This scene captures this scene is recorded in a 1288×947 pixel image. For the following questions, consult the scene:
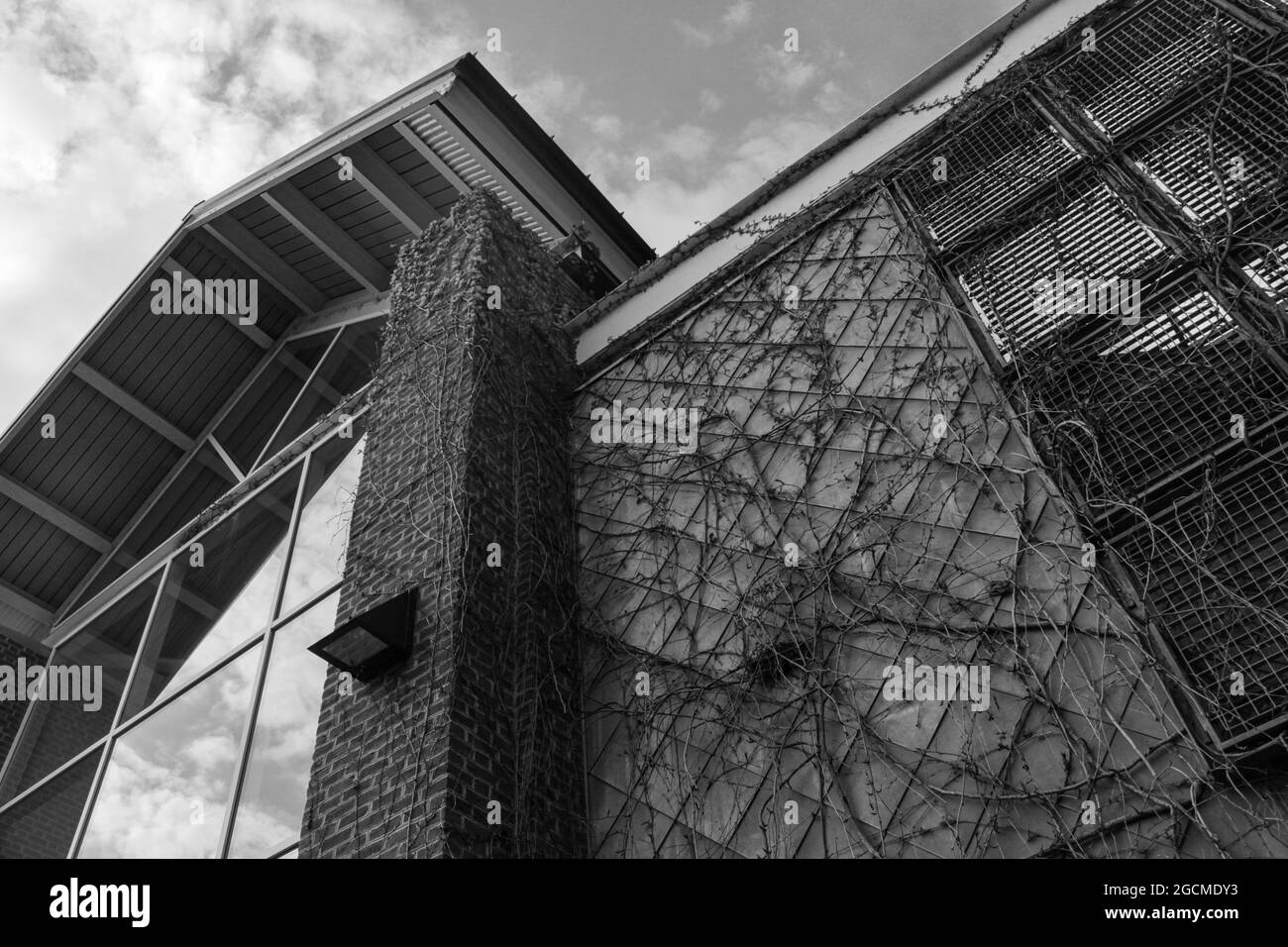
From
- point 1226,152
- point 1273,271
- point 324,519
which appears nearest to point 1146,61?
point 1226,152

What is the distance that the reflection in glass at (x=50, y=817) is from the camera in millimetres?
7266

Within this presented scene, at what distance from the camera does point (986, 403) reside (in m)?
4.69

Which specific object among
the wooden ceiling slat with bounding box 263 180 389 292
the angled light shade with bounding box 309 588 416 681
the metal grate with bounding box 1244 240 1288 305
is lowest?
the angled light shade with bounding box 309 588 416 681

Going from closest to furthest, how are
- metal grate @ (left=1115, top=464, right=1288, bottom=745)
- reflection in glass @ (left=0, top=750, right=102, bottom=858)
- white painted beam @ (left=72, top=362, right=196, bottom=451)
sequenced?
1. metal grate @ (left=1115, top=464, right=1288, bottom=745)
2. reflection in glass @ (left=0, top=750, right=102, bottom=858)
3. white painted beam @ (left=72, top=362, right=196, bottom=451)

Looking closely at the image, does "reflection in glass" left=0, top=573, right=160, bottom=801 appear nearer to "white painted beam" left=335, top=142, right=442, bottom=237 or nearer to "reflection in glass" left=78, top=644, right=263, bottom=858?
"reflection in glass" left=78, top=644, right=263, bottom=858

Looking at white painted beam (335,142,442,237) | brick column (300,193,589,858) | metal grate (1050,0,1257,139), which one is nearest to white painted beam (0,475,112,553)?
white painted beam (335,142,442,237)

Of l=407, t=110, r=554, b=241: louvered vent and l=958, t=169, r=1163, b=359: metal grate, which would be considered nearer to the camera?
l=958, t=169, r=1163, b=359: metal grate

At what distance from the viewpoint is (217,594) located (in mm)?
7250

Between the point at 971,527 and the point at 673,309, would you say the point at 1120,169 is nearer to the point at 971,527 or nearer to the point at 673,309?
the point at 971,527

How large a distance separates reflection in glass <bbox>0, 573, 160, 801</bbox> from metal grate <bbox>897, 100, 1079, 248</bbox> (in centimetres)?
647

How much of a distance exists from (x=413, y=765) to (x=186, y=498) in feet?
23.0

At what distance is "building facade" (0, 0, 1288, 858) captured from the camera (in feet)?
12.7

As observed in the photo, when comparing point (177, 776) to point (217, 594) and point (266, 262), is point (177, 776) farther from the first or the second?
point (266, 262)

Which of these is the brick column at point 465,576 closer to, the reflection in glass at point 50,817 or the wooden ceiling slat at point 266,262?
the reflection in glass at point 50,817
